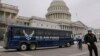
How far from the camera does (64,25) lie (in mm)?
97375

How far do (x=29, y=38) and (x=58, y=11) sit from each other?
80206mm

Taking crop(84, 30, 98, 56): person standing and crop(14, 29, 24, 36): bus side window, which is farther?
crop(14, 29, 24, 36): bus side window

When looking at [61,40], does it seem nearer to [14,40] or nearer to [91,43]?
[14,40]

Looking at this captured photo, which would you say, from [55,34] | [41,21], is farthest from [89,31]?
[41,21]

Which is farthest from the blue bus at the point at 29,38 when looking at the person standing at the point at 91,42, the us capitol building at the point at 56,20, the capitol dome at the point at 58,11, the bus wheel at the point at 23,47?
the capitol dome at the point at 58,11

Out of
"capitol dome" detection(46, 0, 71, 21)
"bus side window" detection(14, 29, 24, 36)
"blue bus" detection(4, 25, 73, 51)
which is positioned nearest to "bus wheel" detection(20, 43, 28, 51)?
"blue bus" detection(4, 25, 73, 51)

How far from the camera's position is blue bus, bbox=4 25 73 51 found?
69.4 feet

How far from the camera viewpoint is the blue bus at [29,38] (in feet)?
69.4

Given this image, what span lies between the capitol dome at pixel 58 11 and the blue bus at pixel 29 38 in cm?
7405

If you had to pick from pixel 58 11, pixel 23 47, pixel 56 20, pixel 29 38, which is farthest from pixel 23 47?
pixel 58 11

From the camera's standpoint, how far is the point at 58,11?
102m

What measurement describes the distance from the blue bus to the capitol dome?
243 ft

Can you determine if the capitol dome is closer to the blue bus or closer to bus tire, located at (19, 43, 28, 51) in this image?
the blue bus

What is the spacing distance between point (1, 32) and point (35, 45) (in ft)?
81.0
